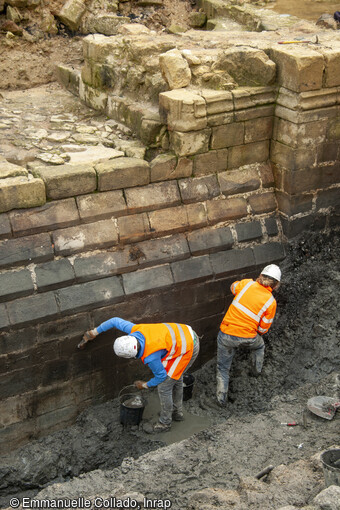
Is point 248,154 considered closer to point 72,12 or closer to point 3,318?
point 3,318

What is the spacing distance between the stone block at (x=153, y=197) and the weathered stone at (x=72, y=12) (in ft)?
15.1

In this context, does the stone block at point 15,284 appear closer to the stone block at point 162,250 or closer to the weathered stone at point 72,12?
the stone block at point 162,250

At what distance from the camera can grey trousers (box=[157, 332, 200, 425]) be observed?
7062 millimetres

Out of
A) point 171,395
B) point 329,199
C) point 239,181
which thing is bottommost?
point 171,395


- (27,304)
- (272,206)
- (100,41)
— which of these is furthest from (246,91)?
(27,304)

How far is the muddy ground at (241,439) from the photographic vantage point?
528 centimetres

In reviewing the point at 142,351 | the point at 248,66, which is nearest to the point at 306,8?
the point at 248,66

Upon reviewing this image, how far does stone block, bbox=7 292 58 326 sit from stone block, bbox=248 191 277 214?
2997 mm

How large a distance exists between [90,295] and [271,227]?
2.77 m

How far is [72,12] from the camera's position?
10375 mm

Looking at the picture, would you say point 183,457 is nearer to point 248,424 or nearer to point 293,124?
point 248,424

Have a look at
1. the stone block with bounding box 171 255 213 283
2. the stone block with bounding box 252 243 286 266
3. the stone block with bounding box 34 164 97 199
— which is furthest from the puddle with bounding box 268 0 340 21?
the stone block with bounding box 34 164 97 199

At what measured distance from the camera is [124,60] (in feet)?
27.9

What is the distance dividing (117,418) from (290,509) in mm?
3712
